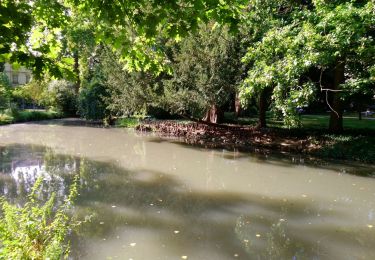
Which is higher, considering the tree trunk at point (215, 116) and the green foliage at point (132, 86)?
the green foliage at point (132, 86)

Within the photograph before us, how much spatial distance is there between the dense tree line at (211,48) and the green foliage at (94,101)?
0.44 m

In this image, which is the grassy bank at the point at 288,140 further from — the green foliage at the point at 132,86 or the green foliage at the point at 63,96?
the green foliage at the point at 63,96

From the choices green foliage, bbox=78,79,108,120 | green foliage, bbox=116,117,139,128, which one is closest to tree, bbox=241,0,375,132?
green foliage, bbox=116,117,139,128

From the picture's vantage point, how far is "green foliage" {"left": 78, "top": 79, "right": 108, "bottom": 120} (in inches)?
1075

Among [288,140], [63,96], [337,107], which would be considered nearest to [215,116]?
[288,140]

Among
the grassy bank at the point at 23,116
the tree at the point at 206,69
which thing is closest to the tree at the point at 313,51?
the tree at the point at 206,69

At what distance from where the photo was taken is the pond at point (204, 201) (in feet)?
19.7

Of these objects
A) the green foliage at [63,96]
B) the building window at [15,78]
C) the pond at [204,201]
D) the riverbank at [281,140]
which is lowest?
the pond at [204,201]

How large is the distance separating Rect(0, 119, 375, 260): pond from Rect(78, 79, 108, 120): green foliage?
11.7 m

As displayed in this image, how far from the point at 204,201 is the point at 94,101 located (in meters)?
20.8

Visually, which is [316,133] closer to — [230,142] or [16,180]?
[230,142]

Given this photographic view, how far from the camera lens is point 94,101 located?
90.0ft

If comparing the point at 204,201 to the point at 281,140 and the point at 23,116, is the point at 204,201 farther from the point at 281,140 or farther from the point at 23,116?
the point at 23,116

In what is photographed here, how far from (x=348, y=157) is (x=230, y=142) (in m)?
5.87
